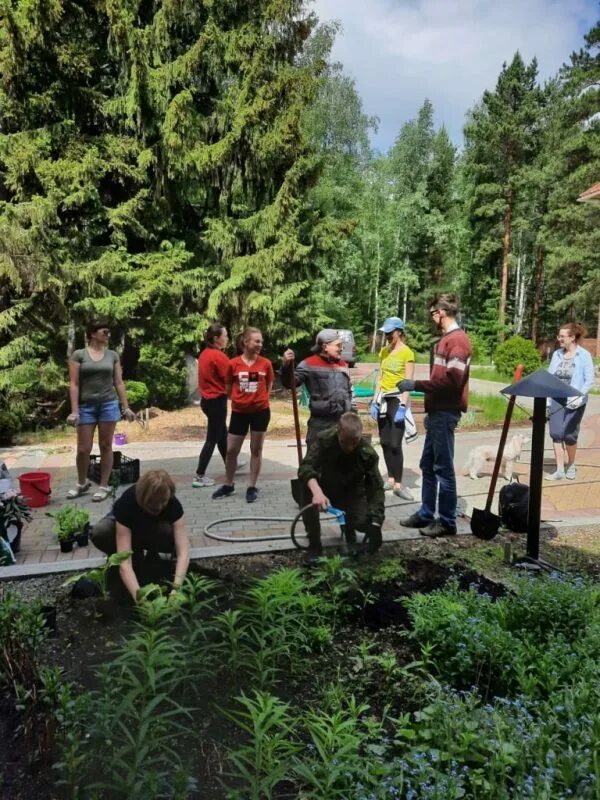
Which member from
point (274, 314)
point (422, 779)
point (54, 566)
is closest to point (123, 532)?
point (54, 566)

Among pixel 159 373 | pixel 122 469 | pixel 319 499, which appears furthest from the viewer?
pixel 159 373

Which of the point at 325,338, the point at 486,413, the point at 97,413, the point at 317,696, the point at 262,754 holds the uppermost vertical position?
the point at 325,338

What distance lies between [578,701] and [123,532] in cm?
205

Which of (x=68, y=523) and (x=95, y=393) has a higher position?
(x=95, y=393)

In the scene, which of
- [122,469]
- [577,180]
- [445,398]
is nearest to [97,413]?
[122,469]

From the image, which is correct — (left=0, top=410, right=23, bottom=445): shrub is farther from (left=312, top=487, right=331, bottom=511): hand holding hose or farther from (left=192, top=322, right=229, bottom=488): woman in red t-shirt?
(left=312, top=487, right=331, bottom=511): hand holding hose

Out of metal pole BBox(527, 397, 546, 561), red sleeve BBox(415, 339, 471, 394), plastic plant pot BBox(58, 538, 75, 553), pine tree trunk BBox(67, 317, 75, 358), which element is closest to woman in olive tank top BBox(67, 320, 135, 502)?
plastic plant pot BBox(58, 538, 75, 553)

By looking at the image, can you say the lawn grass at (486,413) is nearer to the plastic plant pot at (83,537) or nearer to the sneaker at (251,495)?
the sneaker at (251,495)

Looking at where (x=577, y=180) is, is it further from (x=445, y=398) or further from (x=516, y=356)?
(x=445, y=398)

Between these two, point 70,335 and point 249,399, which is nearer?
point 249,399

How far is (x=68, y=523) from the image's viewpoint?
3.89 meters

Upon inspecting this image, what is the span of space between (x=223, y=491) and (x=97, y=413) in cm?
Answer: 134

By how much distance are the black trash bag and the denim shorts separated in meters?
3.36

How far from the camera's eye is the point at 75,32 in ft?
36.5
